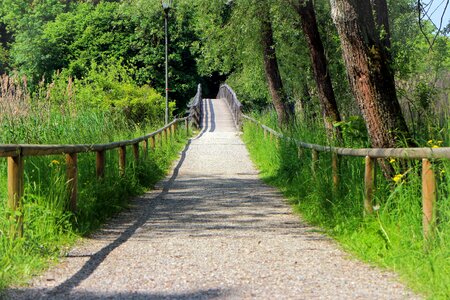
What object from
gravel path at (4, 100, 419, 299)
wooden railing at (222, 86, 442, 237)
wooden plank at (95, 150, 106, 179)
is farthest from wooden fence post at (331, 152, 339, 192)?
wooden plank at (95, 150, 106, 179)

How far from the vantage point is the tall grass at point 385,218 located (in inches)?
226

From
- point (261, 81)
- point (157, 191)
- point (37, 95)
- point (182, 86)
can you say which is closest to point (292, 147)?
point (157, 191)

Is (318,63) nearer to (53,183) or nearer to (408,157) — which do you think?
(53,183)

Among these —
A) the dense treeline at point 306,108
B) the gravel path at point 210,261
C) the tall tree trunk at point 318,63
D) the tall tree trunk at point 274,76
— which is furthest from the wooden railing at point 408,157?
the tall tree trunk at point 274,76

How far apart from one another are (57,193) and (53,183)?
118mm

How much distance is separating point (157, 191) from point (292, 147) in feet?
8.96

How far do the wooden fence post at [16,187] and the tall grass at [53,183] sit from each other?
96mm

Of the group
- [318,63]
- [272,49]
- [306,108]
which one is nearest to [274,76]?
[272,49]

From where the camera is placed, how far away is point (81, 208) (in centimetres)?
922

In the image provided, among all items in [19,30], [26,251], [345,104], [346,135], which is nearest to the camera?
[26,251]

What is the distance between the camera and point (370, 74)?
8.91m

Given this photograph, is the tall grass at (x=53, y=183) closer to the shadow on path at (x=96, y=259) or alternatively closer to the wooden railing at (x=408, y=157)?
the shadow on path at (x=96, y=259)

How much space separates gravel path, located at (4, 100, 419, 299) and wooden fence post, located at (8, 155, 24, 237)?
530 millimetres

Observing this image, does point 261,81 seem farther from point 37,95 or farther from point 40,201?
point 40,201
